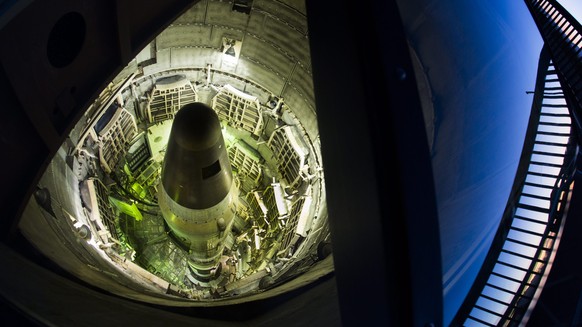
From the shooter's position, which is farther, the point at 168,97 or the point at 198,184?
the point at 168,97

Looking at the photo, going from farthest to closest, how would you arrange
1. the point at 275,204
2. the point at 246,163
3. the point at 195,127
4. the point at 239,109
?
1. the point at 246,163
2. the point at 275,204
3. the point at 239,109
4. the point at 195,127

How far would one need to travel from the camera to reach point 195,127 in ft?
26.9

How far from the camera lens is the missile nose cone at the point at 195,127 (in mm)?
8211

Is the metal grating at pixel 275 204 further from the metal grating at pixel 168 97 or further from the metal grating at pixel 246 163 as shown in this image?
the metal grating at pixel 168 97

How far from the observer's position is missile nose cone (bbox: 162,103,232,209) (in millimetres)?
8273

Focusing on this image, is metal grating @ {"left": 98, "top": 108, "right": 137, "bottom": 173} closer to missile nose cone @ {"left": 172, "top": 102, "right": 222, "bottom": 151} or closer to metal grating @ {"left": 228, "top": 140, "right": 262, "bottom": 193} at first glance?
missile nose cone @ {"left": 172, "top": 102, "right": 222, "bottom": 151}

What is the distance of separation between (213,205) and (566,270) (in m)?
9.53

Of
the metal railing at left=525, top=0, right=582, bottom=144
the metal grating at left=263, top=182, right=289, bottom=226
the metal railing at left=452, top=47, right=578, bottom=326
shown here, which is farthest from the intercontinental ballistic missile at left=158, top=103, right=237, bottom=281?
the metal railing at left=452, top=47, right=578, bottom=326

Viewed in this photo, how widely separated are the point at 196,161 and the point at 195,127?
3.37 ft

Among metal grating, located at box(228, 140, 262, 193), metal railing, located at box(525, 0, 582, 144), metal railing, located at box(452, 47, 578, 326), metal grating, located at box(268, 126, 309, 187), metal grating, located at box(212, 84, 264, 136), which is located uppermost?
metal grating, located at box(212, 84, 264, 136)

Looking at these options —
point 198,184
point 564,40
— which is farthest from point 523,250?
point 198,184

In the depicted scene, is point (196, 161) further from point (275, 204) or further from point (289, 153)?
point (275, 204)

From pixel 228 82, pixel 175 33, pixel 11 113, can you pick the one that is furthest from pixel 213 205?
pixel 11 113

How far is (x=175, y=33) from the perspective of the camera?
9047 millimetres
